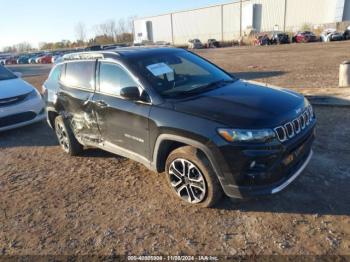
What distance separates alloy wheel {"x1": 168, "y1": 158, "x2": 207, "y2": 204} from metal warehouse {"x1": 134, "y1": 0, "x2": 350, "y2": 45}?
192 feet

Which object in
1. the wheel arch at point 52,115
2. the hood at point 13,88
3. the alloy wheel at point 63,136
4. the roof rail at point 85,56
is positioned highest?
the roof rail at point 85,56

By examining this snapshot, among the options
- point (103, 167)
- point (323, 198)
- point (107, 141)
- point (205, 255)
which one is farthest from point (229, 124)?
point (103, 167)

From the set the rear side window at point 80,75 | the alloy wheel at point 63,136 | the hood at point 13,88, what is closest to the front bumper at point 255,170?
the rear side window at point 80,75

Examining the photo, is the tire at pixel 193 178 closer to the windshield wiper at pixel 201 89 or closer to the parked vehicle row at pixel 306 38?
the windshield wiper at pixel 201 89

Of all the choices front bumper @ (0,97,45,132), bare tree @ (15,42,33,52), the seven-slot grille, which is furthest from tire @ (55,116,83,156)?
bare tree @ (15,42,33,52)

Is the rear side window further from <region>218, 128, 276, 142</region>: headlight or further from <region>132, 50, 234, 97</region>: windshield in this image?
<region>218, 128, 276, 142</region>: headlight

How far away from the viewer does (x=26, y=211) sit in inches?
149

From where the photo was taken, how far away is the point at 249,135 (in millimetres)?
2902

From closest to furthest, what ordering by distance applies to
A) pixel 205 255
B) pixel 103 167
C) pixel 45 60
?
1. pixel 205 255
2. pixel 103 167
3. pixel 45 60

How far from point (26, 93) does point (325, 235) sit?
679 centimetres

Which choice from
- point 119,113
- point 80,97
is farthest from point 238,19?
point 119,113

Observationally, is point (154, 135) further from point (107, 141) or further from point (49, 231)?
point (49, 231)

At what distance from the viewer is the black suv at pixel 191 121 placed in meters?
2.96

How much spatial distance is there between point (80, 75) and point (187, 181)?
247cm
